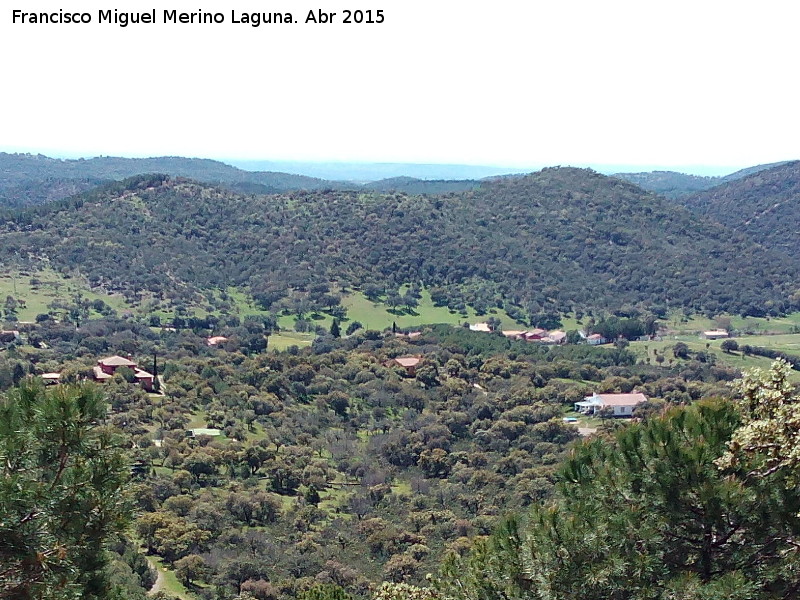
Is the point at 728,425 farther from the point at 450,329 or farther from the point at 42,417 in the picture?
the point at 450,329

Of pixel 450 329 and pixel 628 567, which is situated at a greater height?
pixel 628 567

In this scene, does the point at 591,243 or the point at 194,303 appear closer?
the point at 194,303

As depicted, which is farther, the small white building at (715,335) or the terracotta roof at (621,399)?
the small white building at (715,335)

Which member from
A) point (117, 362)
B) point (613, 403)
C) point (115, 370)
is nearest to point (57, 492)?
point (115, 370)

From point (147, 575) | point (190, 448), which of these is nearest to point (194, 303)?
point (190, 448)

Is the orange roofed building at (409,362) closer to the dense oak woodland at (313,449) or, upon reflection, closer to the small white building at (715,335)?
the dense oak woodland at (313,449)

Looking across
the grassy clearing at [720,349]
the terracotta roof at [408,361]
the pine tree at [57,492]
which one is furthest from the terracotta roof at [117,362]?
the pine tree at [57,492]

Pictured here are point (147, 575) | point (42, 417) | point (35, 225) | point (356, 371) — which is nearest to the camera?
point (42, 417)
